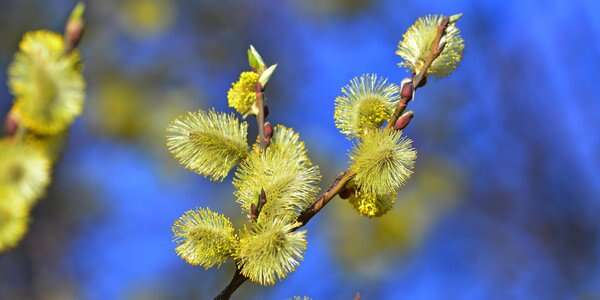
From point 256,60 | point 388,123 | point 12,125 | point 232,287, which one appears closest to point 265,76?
point 256,60

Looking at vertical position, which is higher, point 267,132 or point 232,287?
point 267,132

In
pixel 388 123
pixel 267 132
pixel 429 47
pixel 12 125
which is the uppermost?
pixel 429 47

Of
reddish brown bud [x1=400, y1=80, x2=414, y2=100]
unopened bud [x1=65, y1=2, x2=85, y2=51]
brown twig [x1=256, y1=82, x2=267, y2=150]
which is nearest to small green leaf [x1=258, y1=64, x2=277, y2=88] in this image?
brown twig [x1=256, y1=82, x2=267, y2=150]

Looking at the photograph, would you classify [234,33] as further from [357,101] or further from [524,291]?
[357,101]

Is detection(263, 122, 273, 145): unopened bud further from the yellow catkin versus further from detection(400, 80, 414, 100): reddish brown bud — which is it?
detection(400, 80, 414, 100): reddish brown bud

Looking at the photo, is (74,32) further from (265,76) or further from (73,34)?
(265,76)

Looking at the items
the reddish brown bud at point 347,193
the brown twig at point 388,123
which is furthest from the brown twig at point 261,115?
the reddish brown bud at point 347,193

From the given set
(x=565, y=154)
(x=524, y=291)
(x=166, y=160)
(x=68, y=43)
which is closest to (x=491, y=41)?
(x=565, y=154)

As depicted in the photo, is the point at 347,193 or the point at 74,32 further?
the point at 347,193

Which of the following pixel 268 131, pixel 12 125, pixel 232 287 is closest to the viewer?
pixel 12 125
